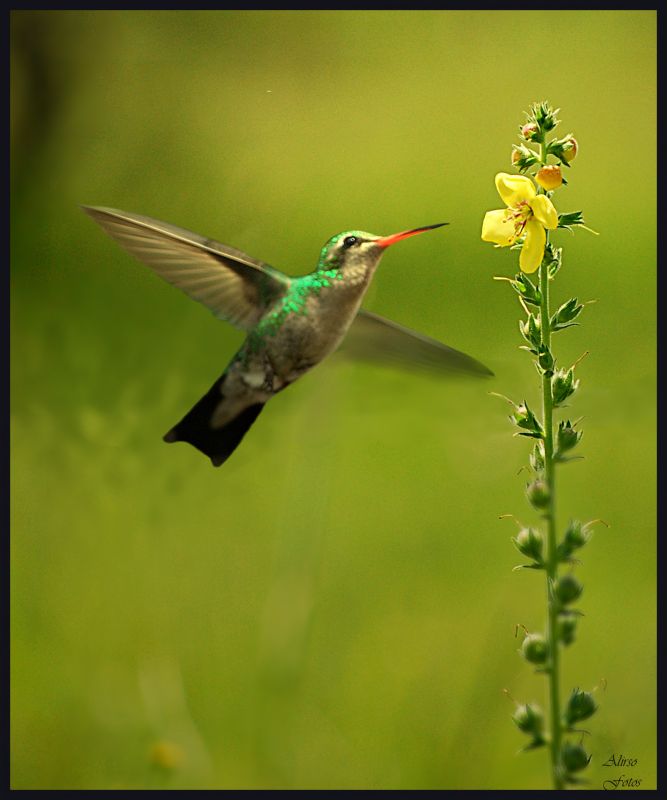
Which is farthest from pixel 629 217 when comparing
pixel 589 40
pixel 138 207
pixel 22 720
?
pixel 22 720

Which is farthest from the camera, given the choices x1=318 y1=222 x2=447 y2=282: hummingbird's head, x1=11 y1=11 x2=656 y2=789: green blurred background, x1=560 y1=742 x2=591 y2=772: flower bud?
x1=11 y1=11 x2=656 y2=789: green blurred background

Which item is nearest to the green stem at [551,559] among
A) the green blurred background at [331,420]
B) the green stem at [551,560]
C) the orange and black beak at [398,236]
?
the green stem at [551,560]

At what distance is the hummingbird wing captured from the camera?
41.0 inches

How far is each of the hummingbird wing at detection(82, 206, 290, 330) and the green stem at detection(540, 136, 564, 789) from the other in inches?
17.1

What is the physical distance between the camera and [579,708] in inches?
29.7

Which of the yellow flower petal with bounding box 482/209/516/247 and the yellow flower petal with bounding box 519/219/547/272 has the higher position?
the yellow flower petal with bounding box 482/209/516/247

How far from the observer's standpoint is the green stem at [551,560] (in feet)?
2.36

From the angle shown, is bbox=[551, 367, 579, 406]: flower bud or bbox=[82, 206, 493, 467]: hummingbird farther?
bbox=[82, 206, 493, 467]: hummingbird

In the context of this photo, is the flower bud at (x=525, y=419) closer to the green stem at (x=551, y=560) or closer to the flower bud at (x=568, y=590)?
the green stem at (x=551, y=560)

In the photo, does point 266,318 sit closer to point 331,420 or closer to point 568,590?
point 331,420

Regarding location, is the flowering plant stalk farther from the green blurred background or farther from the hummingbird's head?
the green blurred background

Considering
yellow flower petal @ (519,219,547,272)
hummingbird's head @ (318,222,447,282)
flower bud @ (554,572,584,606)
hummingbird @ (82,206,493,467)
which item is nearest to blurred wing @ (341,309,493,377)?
hummingbird @ (82,206,493,467)

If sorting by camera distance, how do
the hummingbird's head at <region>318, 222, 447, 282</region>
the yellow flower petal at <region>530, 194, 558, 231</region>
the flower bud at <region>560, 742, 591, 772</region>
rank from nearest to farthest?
1. the flower bud at <region>560, 742, 591, 772</region>
2. the yellow flower petal at <region>530, 194, 558, 231</region>
3. the hummingbird's head at <region>318, 222, 447, 282</region>

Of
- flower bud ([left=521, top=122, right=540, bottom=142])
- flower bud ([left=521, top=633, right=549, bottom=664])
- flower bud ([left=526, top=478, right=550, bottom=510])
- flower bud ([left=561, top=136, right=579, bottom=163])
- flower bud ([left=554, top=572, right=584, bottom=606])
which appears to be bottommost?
flower bud ([left=521, top=633, right=549, bottom=664])
